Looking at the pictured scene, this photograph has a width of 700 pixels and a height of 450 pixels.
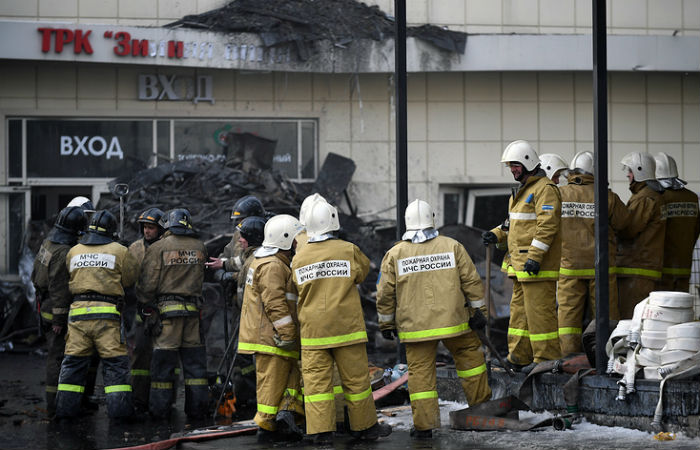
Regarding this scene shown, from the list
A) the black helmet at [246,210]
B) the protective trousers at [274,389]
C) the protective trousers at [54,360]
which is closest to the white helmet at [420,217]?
Result: the protective trousers at [274,389]

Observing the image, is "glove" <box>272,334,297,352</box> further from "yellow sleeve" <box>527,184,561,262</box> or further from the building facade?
the building facade

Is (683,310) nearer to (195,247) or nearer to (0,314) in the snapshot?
(195,247)

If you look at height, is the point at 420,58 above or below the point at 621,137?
above

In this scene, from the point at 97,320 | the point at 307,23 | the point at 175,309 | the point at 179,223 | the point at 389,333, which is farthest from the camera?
the point at 307,23

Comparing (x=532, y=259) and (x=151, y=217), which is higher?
(x=151, y=217)

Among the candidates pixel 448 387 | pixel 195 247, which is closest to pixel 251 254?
pixel 195 247

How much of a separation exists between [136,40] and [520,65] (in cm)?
630

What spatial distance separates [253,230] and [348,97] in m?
7.85

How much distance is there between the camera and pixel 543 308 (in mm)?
9406

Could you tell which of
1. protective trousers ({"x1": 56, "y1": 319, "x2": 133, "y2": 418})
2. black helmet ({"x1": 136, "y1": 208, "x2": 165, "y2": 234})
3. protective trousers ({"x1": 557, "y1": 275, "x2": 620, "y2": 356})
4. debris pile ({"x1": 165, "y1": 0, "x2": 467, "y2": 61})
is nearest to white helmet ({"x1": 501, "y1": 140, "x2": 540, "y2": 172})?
protective trousers ({"x1": 557, "y1": 275, "x2": 620, "y2": 356})

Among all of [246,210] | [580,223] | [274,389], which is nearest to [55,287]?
[246,210]

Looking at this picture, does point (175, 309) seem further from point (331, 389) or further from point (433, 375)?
point (433, 375)

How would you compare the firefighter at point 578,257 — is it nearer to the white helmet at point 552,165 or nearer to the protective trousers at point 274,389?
the white helmet at point 552,165

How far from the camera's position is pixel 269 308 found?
8594 mm
